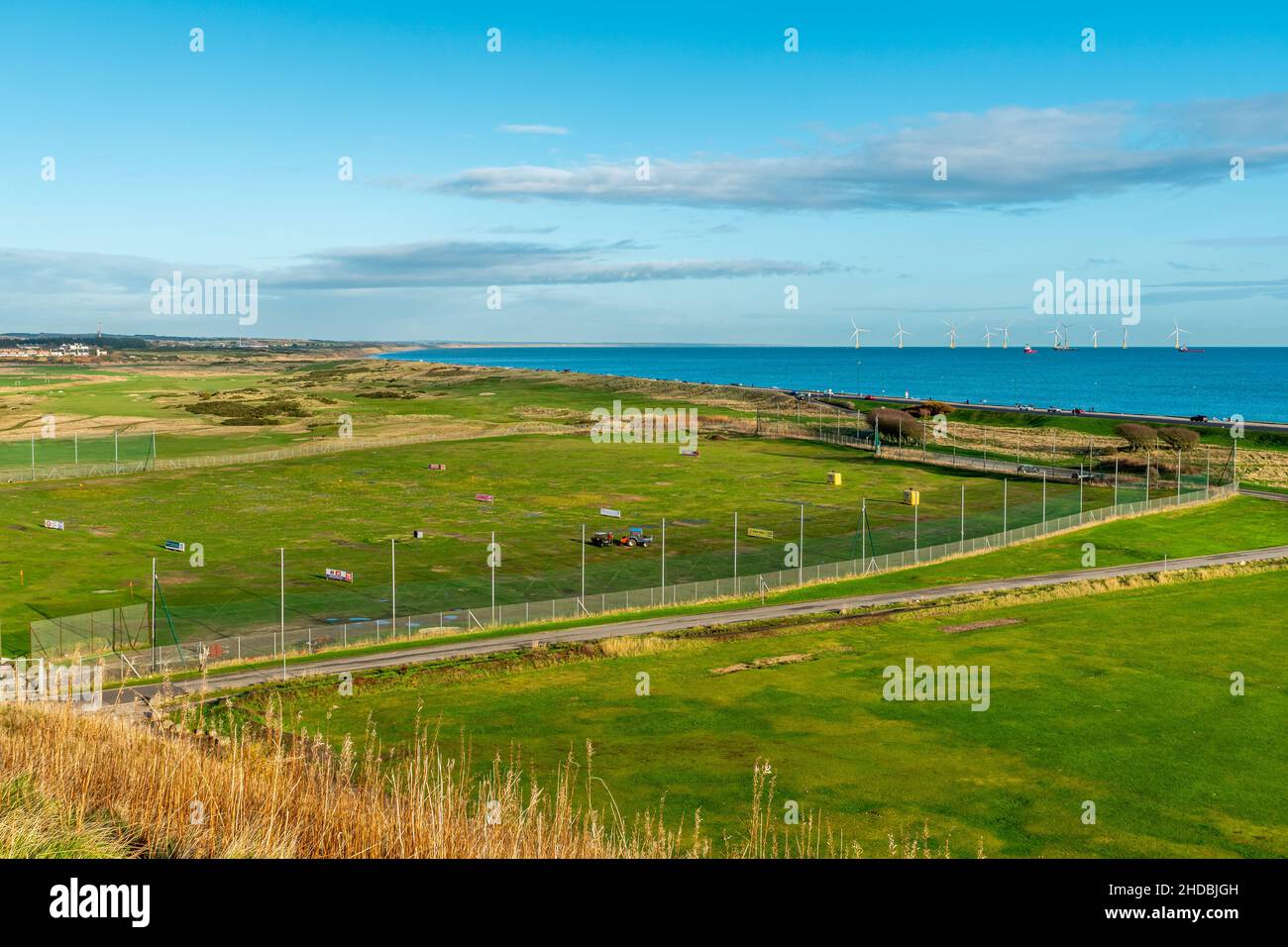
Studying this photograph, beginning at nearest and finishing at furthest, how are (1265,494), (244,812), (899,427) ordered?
(244,812), (1265,494), (899,427)

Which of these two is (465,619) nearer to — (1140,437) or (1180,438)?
(1140,437)

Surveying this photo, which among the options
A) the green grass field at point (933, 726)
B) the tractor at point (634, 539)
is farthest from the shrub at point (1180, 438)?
the tractor at point (634, 539)

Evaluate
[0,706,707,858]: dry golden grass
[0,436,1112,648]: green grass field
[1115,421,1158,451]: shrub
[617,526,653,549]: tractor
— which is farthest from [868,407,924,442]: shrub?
[0,706,707,858]: dry golden grass

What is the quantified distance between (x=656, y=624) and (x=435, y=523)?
40.2 meters

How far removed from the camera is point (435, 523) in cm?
9569

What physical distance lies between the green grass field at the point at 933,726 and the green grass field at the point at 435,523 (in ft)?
60.0

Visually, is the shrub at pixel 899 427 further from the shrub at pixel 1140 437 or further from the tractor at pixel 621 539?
the tractor at pixel 621 539

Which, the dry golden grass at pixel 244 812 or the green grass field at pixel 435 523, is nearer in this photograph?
the dry golden grass at pixel 244 812

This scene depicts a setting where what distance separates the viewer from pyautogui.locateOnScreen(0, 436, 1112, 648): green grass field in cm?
6825

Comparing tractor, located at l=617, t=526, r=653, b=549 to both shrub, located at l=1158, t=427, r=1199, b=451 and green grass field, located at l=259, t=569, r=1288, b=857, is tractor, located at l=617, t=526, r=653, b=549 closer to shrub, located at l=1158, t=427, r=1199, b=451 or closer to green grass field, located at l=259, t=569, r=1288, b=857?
green grass field, located at l=259, t=569, r=1288, b=857

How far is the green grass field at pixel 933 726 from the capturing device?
32.2 meters

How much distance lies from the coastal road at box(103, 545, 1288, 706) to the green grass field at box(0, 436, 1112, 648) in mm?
8999

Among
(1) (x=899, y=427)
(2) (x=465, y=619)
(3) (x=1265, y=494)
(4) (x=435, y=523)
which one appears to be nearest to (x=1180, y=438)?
(3) (x=1265, y=494)
